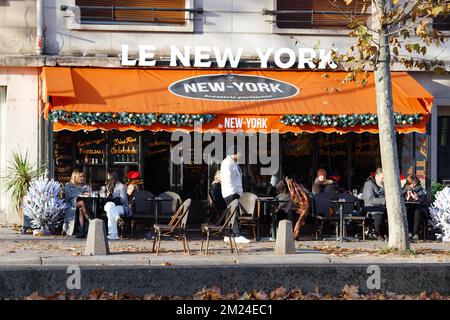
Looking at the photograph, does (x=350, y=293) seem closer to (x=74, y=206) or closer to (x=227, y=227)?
(x=227, y=227)

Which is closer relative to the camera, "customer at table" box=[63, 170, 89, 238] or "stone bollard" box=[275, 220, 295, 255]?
"stone bollard" box=[275, 220, 295, 255]

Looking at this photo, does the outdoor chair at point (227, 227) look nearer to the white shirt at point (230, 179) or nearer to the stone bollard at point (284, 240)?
the stone bollard at point (284, 240)

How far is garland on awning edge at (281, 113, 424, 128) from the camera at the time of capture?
17969 mm

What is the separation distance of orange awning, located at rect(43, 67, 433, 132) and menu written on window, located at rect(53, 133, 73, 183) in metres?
1.48

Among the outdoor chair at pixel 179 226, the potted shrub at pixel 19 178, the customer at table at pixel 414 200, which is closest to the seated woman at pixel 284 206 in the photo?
the customer at table at pixel 414 200

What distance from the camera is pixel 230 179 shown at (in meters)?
16.8

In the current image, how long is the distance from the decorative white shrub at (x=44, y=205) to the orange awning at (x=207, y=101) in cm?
115

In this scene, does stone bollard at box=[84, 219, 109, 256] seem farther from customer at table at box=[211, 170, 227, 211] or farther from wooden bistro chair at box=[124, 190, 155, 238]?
customer at table at box=[211, 170, 227, 211]

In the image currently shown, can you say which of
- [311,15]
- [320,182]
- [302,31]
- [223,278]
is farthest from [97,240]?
[311,15]

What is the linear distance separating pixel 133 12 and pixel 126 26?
1.74 feet

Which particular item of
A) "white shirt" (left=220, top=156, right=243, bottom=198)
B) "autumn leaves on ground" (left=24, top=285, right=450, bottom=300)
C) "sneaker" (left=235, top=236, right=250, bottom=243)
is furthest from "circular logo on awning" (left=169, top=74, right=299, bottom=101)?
"autumn leaves on ground" (left=24, top=285, right=450, bottom=300)

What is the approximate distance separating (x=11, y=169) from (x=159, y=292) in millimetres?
10148
